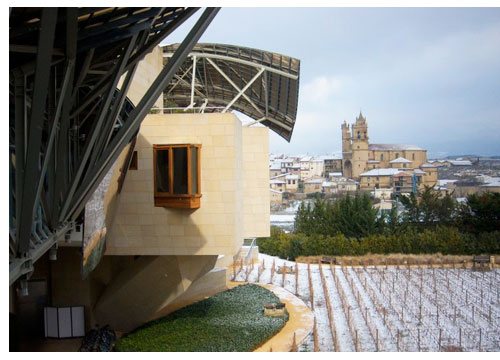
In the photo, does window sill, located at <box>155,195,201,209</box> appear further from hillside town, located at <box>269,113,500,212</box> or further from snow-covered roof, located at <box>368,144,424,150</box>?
snow-covered roof, located at <box>368,144,424,150</box>

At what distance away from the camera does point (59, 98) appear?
671 cm

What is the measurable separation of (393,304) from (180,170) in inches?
355

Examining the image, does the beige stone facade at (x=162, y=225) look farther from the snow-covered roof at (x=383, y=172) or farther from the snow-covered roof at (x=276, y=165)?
the snow-covered roof at (x=276, y=165)

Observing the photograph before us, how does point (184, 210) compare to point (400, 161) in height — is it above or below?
below

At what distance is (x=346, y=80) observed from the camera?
77.7 metres

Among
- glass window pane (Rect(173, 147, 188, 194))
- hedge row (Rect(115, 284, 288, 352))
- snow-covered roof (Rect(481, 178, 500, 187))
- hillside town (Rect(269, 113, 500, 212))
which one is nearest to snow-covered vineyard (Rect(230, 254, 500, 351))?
hedge row (Rect(115, 284, 288, 352))

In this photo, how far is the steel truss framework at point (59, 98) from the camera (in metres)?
6.11

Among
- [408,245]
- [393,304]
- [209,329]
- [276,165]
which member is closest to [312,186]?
[276,165]

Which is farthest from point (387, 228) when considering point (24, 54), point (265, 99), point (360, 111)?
point (360, 111)

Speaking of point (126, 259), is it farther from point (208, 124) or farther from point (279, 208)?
point (279, 208)

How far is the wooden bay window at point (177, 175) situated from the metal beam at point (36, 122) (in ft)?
22.2

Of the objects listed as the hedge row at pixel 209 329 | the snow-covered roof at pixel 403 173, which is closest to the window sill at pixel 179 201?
the hedge row at pixel 209 329

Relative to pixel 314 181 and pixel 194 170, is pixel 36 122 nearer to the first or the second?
pixel 194 170
